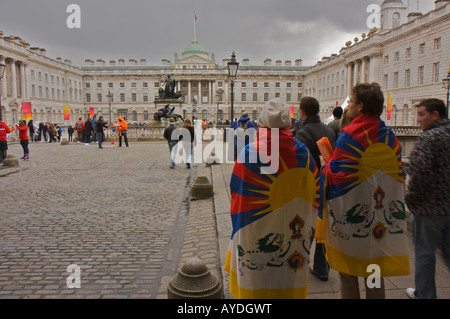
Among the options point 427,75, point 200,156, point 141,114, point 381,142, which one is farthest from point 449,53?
point 141,114

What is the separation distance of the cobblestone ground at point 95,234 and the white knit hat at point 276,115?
227cm

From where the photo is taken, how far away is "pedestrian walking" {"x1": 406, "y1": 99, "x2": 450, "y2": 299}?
3035 millimetres

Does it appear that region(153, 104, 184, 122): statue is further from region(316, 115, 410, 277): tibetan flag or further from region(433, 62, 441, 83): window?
region(433, 62, 441, 83): window

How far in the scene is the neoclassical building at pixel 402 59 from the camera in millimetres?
40406

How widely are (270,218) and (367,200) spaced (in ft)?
2.72

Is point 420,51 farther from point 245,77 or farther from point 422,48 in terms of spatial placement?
point 245,77

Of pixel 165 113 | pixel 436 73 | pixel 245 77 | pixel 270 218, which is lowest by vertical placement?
pixel 270 218

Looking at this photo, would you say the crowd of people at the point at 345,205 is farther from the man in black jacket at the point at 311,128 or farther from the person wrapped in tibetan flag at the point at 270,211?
the man in black jacket at the point at 311,128

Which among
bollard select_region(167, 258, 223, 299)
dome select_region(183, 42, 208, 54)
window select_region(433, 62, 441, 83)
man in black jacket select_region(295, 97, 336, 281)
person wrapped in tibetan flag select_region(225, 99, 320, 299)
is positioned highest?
dome select_region(183, 42, 208, 54)

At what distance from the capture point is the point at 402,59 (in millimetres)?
48562

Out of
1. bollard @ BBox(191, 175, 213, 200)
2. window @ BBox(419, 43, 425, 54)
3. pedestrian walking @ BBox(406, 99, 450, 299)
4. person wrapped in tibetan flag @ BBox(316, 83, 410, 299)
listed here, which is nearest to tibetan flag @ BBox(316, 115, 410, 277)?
person wrapped in tibetan flag @ BBox(316, 83, 410, 299)

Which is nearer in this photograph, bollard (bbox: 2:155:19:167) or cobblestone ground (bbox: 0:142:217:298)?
cobblestone ground (bbox: 0:142:217:298)

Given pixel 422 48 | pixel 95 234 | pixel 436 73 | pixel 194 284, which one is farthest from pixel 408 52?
pixel 194 284

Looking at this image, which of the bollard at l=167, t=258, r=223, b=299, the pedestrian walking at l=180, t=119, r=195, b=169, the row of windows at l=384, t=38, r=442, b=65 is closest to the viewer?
the bollard at l=167, t=258, r=223, b=299
